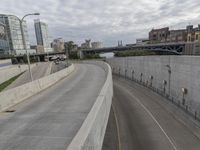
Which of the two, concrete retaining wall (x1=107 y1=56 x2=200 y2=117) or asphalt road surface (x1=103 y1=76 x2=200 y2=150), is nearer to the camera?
asphalt road surface (x1=103 y1=76 x2=200 y2=150)

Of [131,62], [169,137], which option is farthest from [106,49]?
[169,137]

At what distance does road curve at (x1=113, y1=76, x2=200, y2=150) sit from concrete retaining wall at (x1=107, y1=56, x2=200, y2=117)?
206cm

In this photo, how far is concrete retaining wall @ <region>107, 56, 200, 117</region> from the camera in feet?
76.9

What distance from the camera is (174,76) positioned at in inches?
1177

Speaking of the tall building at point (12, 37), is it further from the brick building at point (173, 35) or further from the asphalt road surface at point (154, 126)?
the brick building at point (173, 35)

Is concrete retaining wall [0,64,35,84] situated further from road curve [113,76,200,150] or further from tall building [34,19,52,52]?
tall building [34,19,52,52]

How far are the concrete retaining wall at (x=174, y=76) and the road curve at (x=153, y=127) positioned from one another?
6.77 feet

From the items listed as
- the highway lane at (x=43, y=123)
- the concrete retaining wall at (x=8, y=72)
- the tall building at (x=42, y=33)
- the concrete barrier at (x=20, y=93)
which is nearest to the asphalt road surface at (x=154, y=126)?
the highway lane at (x=43, y=123)

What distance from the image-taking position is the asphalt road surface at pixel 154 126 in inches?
714

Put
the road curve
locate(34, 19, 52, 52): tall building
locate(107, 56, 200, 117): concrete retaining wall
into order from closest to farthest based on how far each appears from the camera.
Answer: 1. the road curve
2. locate(107, 56, 200, 117): concrete retaining wall
3. locate(34, 19, 52, 52): tall building

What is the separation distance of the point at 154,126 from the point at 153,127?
0.34m

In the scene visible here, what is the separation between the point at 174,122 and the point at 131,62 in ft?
110

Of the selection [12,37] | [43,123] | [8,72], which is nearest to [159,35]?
[12,37]

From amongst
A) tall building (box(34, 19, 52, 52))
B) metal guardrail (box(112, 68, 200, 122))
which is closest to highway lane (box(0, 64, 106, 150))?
metal guardrail (box(112, 68, 200, 122))
